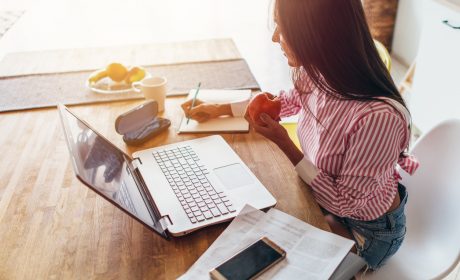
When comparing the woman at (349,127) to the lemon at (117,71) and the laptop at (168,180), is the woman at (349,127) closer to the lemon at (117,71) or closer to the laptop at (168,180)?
the laptop at (168,180)

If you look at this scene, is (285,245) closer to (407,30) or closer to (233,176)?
(233,176)

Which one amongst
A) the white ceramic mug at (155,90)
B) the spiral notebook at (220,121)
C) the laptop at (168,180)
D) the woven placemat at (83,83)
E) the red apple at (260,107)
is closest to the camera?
the laptop at (168,180)

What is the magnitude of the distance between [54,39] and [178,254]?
11.9 ft

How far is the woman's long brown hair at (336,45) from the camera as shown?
101 centimetres

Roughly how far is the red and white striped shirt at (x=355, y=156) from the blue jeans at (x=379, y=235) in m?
0.03

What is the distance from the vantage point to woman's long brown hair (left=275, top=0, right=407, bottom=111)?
1011 millimetres

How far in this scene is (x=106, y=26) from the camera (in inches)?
182

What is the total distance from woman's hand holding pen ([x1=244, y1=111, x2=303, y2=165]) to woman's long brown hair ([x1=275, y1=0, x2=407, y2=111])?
0.19 meters

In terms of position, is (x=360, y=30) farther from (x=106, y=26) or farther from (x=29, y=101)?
(x=106, y=26)

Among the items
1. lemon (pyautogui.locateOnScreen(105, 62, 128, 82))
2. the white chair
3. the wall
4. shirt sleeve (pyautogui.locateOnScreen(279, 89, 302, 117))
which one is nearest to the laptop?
shirt sleeve (pyautogui.locateOnScreen(279, 89, 302, 117))

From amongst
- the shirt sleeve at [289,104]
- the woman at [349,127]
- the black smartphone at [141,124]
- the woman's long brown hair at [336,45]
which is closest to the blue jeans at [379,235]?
the woman at [349,127]

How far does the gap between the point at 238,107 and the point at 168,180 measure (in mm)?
429

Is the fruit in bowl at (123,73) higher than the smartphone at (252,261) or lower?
lower

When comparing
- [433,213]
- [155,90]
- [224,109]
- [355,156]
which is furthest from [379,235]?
[155,90]
